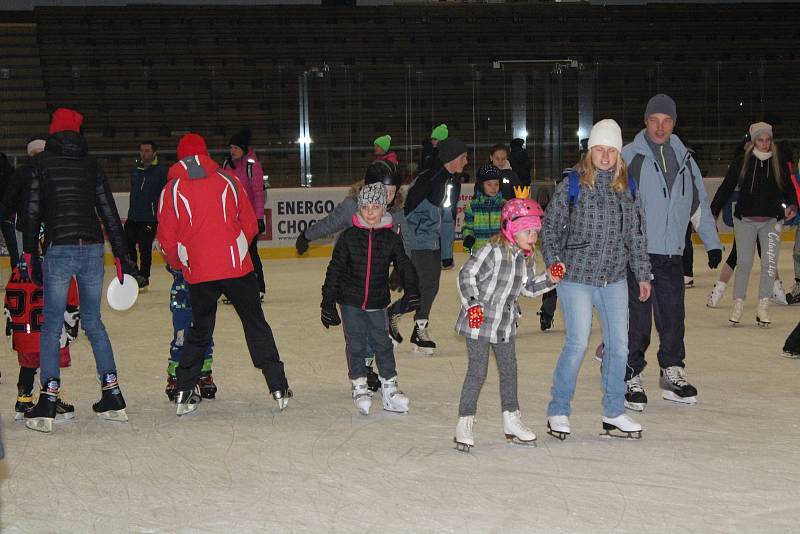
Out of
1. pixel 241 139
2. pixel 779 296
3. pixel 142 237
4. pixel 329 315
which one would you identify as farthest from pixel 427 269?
pixel 142 237

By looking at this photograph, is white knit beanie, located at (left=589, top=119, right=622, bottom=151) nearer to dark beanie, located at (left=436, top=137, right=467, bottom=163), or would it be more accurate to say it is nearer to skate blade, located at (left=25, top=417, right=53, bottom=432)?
dark beanie, located at (left=436, top=137, right=467, bottom=163)

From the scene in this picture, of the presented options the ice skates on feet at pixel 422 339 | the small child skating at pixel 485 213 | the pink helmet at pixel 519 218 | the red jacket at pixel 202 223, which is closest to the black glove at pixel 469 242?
the small child skating at pixel 485 213

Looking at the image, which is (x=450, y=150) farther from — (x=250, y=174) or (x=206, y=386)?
(x=250, y=174)

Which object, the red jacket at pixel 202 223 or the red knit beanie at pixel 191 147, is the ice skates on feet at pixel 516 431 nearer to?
the red jacket at pixel 202 223

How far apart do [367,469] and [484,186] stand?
11.9 ft

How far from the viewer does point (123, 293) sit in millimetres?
6117

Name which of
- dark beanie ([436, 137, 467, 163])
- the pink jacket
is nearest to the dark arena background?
the pink jacket

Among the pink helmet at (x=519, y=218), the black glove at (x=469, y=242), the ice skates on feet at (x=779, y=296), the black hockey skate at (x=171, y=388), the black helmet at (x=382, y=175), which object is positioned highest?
the black helmet at (x=382, y=175)

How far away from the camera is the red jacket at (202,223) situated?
5762 millimetres

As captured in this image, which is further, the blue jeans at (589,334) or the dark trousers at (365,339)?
the dark trousers at (365,339)

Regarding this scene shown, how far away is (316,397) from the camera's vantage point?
259 inches

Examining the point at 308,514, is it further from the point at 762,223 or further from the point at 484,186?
the point at 762,223

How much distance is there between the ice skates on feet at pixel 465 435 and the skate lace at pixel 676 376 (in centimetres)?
158

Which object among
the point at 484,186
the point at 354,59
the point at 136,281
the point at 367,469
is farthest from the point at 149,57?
the point at 367,469
